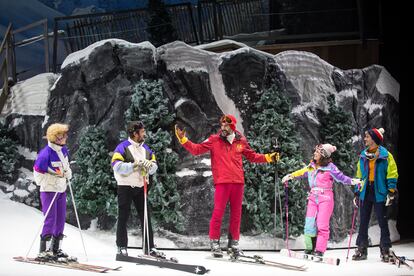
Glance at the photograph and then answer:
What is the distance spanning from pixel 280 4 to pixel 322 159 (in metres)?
4.46

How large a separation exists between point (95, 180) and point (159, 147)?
0.96 m

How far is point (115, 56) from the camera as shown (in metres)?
8.90

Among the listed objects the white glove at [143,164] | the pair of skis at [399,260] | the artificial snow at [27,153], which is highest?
the artificial snow at [27,153]

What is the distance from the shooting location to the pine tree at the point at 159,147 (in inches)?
331

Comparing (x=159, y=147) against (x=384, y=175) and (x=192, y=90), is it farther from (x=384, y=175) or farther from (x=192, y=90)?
(x=384, y=175)

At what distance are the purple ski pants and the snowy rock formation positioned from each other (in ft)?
7.07

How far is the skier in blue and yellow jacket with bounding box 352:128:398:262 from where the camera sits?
24.2ft

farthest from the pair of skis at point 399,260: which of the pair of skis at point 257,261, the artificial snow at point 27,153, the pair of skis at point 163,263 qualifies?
the artificial snow at point 27,153

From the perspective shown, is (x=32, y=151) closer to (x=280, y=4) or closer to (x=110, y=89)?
(x=110, y=89)

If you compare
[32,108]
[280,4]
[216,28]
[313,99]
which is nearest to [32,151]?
[32,108]

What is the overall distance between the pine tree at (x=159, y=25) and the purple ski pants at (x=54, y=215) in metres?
4.46

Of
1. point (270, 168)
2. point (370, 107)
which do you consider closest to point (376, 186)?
point (270, 168)

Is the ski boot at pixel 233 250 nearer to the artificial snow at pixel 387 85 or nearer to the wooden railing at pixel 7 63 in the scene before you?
the artificial snow at pixel 387 85

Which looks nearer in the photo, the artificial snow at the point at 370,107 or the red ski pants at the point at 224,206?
the red ski pants at the point at 224,206
